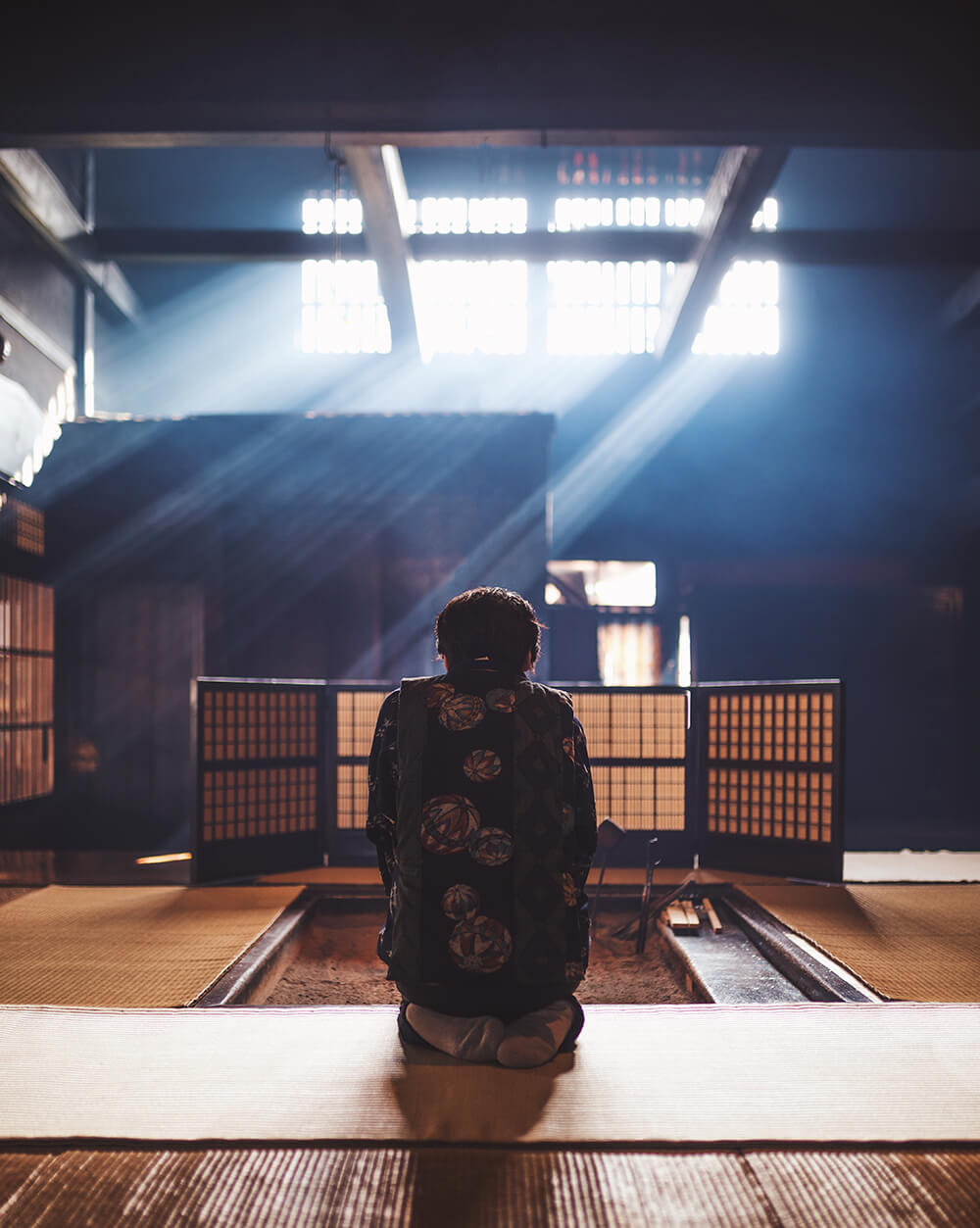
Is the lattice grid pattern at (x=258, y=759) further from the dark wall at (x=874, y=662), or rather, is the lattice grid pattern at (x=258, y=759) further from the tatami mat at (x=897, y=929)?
the dark wall at (x=874, y=662)

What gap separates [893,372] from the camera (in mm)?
8672

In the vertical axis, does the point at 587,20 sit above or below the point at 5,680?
above

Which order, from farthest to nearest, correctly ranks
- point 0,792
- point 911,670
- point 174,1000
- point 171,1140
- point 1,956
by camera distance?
point 911,670, point 0,792, point 1,956, point 174,1000, point 171,1140

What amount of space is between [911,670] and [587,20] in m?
7.81

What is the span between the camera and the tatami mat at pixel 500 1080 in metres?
1.80

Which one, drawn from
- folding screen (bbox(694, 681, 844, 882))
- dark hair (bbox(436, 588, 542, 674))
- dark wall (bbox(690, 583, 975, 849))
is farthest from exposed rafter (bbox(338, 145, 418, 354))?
folding screen (bbox(694, 681, 844, 882))

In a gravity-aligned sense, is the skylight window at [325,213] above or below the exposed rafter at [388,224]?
above

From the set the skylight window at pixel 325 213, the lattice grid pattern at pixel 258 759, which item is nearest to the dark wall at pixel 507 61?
the lattice grid pattern at pixel 258 759

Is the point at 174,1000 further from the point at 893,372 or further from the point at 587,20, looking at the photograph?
the point at 893,372

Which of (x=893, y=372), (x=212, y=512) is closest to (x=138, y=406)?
(x=212, y=512)

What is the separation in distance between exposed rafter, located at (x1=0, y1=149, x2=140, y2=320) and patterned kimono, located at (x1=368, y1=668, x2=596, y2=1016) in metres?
7.50

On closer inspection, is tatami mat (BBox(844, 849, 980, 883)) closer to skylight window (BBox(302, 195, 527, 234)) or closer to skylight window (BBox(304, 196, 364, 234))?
skylight window (BBox(302, 195, 527, 234))

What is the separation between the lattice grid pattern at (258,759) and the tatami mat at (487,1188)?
3.05 meters

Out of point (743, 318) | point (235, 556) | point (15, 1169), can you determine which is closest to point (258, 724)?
point (235, 556)
